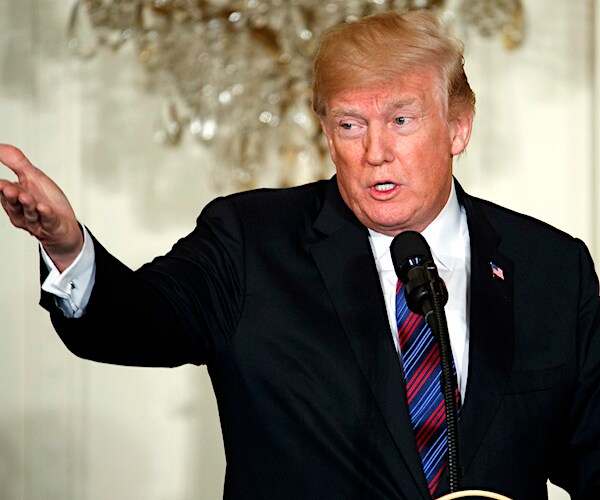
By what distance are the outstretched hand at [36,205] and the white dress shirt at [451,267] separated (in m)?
0.71

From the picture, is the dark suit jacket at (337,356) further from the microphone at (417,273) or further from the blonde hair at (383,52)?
Answer: the microphone at (417,273)

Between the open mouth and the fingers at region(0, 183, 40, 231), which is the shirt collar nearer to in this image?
the open mouth

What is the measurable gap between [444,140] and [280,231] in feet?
1.23

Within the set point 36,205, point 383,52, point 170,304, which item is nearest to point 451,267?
point 383,52

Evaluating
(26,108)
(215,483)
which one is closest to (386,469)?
(215,483)

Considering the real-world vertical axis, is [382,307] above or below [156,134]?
below

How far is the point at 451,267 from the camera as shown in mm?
2350

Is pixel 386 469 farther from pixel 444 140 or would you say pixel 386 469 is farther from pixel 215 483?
pixel 215 483

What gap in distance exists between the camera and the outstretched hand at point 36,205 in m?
1.68

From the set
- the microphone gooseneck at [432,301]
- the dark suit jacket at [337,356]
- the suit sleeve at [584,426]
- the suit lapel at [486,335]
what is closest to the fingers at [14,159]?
the dark suit jacket at [337,356]

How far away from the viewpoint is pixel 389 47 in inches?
87.4

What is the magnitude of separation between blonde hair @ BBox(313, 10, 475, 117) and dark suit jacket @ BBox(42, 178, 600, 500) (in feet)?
0.93

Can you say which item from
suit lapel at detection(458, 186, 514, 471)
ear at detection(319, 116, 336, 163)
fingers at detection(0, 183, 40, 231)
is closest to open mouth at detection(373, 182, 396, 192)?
ear at detection(319, 116, 336, 163)

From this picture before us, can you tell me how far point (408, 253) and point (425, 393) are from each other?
0.48 meters
